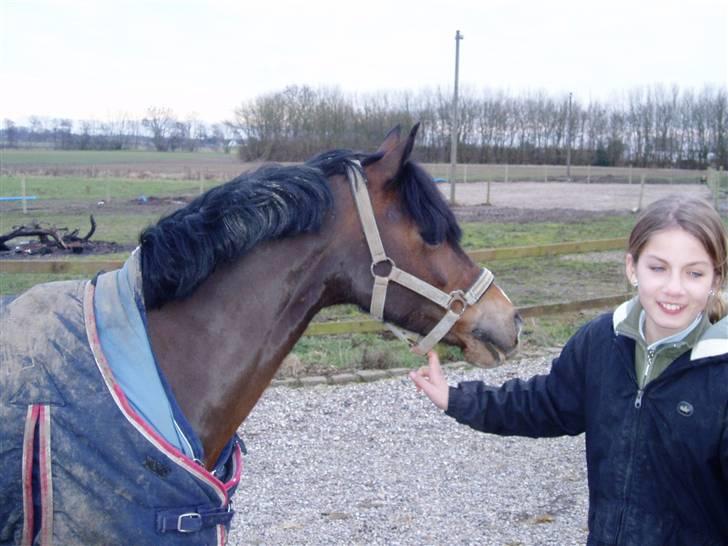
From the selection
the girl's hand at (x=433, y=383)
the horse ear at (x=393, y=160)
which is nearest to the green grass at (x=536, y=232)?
the girl's hand at (x=433, y=383)

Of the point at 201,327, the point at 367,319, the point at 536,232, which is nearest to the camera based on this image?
the point at 201,327

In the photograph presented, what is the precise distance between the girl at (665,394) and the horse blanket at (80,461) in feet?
3.86

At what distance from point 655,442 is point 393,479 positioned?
2643 millimetres

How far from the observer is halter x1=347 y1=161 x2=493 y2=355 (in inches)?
87.2

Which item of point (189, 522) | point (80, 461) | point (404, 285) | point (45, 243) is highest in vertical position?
point (404, 285)

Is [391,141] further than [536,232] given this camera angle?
No

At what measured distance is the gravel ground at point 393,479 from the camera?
3742 mm

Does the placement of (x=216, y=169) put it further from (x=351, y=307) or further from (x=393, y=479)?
(x=393, y=479)

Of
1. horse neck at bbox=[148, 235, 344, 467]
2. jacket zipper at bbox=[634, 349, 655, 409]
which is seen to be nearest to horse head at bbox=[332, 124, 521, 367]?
horse neck at bbox=[148, 235, 344, 467]

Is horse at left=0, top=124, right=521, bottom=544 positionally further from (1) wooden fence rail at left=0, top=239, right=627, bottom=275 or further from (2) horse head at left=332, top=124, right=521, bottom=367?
(1) wooden fence rail at left=0, top=239, right=627, bottom=275

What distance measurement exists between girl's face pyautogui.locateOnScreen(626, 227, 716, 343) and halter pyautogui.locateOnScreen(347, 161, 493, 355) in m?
0.60

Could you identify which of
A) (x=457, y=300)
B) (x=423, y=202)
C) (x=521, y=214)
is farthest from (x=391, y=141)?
(x=521, y=214)

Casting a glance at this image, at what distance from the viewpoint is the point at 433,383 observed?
2.37 meters

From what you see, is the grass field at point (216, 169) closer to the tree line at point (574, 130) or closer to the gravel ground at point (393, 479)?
the tree line at point (574, 130)
